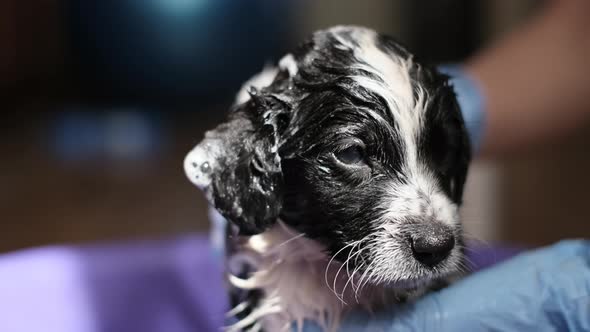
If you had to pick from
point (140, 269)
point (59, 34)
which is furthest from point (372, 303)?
point (59, 34)

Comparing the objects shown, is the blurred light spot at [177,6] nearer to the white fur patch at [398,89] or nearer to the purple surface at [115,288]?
the purple surface at [115,288]

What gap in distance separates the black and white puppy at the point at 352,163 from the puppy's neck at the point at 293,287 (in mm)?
26

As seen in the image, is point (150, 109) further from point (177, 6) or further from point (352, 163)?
point (352, 163)

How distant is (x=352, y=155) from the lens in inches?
55.9

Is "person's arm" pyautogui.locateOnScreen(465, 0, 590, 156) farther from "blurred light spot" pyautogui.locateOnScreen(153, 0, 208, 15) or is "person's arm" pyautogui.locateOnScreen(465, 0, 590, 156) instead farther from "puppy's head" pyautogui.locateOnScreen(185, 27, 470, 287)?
"blurred light spot" pyautogui.locateOnScreen(153, 0, 208, 15)

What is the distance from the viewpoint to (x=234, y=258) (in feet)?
5.51

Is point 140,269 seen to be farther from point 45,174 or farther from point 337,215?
point 45,174

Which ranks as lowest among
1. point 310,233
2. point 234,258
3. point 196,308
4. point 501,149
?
point 196,308

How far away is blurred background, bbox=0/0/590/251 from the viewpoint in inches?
162

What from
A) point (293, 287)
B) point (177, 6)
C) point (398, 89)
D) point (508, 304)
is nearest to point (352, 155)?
point (398, 89)

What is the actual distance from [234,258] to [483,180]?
8.05ft

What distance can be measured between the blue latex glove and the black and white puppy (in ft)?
0.19

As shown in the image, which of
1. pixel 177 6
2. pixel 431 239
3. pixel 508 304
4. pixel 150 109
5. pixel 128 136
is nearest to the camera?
pixel 431 239

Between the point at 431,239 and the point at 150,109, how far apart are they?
433 centimetres
